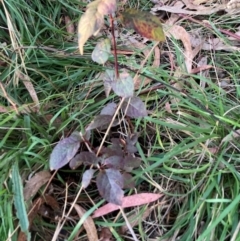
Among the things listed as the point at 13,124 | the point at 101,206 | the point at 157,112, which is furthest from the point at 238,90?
the point at 13,124

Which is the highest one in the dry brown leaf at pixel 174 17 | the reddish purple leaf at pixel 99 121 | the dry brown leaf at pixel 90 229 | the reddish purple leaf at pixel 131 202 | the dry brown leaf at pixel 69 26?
the dry brown leaf at pixel 69 26

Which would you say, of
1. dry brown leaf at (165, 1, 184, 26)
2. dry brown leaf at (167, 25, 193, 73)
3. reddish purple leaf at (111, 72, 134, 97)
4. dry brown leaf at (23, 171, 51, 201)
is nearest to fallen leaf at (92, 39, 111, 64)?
reddish purple leaf at (111, 72, 134, 97)

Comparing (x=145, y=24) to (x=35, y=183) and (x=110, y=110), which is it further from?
(x=35, y=183)

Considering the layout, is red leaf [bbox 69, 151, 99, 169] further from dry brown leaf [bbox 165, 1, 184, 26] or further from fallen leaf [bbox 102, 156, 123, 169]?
dry brown leaf [bbox 165, 1, 184, 26]

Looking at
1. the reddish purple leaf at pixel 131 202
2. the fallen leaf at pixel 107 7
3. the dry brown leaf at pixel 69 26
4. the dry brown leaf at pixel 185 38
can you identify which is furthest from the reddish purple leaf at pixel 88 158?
the dry brown leaf at pixel 69 26

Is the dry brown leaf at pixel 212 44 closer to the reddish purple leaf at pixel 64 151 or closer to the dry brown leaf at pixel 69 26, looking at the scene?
the dry brown leaf at pixel 69 26

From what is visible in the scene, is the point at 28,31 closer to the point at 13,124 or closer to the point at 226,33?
the point at 13,124

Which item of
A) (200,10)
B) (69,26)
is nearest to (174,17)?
(200,10)
